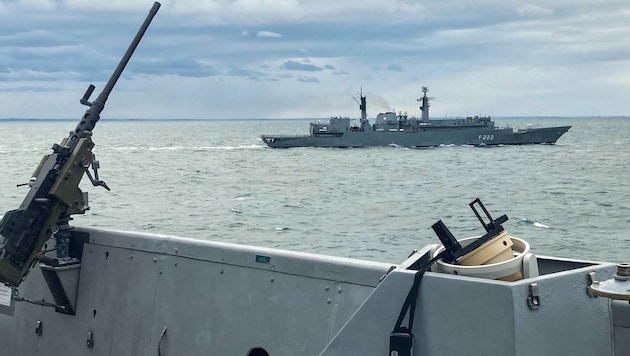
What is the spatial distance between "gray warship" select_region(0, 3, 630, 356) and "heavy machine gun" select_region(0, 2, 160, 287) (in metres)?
0.01

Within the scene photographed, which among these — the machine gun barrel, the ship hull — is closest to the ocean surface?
the ship hull

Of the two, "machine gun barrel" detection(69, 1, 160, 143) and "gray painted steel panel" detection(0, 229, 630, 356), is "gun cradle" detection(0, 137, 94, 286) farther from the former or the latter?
"gray painted steel panel" detection(0, 229, 630, 356)

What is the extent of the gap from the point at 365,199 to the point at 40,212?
3989 centimetres

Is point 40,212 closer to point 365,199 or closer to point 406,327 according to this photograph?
point 406,327

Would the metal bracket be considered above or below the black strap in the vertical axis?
above

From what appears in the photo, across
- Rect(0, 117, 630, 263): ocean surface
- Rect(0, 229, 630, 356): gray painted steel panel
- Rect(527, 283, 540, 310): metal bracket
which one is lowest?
Rect(0, 117, 630, 263): ocean surface

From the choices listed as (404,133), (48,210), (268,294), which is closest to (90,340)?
(48,210)

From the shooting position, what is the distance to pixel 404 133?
9450cm

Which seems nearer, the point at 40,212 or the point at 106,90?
the point at 40,212

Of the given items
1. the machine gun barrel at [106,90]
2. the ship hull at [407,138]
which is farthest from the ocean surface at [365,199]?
the machine gun barrel at [106,90]

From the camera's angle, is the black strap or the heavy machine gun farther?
the heavy machine gun

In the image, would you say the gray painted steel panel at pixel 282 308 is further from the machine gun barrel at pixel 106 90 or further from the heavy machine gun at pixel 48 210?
the machine gun barrel at pixel 106 90

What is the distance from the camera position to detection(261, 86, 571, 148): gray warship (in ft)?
311

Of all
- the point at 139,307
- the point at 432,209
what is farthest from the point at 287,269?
the point at 432,209
